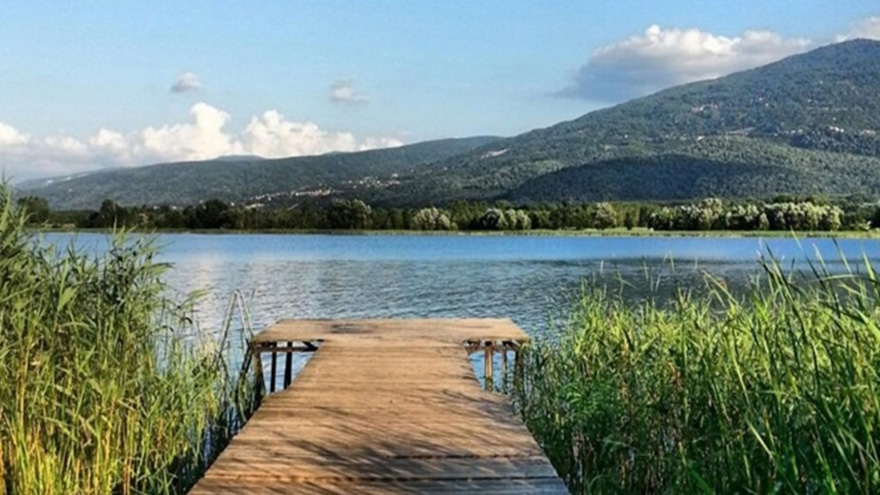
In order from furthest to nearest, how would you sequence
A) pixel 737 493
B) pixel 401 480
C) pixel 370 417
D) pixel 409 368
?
1. pixel 409 368
2. pixel 370 417
3. pixel 401 480
4. pixel 737 493

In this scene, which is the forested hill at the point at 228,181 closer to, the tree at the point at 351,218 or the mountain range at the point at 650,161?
the mountain range at the point at 650,161

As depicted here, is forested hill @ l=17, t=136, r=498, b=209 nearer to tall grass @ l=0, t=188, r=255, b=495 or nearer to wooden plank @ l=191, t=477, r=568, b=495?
tall grass @ l=0, t=188, r=255, b=495

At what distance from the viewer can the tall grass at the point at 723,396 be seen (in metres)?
2.88

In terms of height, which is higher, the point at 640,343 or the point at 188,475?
the point at 640,343

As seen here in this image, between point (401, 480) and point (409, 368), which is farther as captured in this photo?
point (409, 368)

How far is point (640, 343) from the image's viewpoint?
6.21 metres

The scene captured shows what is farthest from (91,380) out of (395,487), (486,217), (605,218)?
(486,217)

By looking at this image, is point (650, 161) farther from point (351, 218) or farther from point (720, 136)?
point (351, 218)

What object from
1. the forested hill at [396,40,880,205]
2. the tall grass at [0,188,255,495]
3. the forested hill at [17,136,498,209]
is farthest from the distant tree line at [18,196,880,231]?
the tall grass at [0,188,255,495]

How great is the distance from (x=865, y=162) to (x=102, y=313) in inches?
4050

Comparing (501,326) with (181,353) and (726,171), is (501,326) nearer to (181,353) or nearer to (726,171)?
(181,353)

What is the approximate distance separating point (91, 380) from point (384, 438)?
1.58 m

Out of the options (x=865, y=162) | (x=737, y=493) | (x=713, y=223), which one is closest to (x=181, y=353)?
(x=737, y=493)

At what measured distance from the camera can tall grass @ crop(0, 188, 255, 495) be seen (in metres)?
4.22
